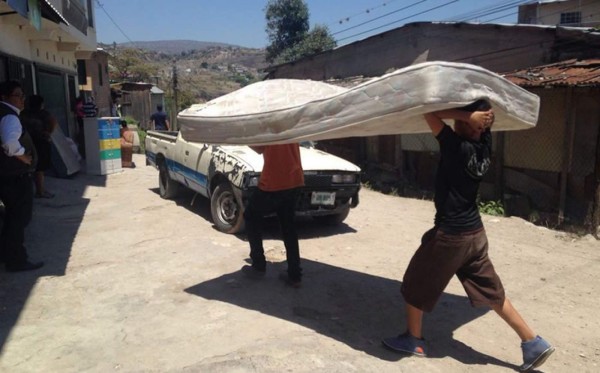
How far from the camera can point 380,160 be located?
1270 centimetres

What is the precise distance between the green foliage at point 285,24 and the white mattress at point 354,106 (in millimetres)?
37381

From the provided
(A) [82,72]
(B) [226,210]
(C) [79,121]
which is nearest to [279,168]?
(B) [226,210]

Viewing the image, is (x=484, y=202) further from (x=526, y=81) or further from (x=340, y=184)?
(x=340, y=184)

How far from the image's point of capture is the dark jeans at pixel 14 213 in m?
4.90

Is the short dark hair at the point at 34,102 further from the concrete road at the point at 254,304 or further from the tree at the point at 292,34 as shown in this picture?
the tree at the point at 292,34

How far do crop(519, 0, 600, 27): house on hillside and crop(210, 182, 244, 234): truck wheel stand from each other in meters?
27.9

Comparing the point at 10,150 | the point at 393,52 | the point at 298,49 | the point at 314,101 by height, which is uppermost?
the point at 298,49

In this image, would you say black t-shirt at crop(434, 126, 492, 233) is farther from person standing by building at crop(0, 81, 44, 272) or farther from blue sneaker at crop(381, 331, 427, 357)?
person standing by building at crop(0, 81, 44, 272)

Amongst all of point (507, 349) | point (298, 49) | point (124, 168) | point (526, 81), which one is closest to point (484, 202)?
point (526, 81)

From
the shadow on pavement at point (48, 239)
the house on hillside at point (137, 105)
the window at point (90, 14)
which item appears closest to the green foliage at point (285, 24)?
the house on hillside at point (137, 105)

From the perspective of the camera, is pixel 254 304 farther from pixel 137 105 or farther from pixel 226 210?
pixel 137 105

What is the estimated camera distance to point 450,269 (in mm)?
3344

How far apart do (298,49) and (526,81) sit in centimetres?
3232

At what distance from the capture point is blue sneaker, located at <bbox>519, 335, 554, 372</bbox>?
3.33m
